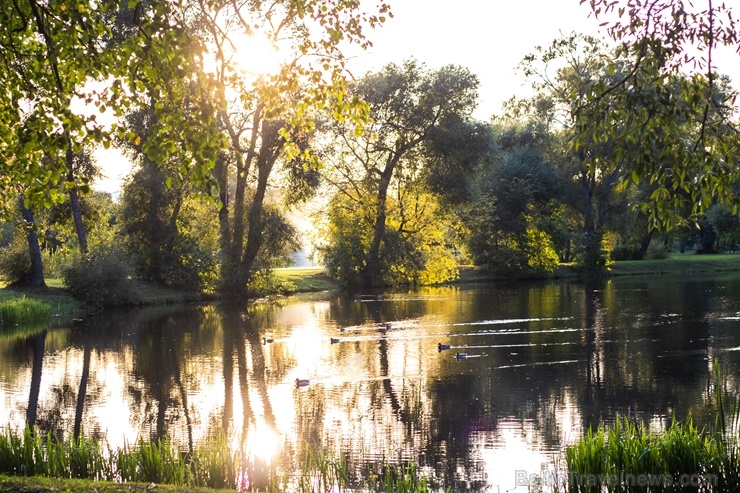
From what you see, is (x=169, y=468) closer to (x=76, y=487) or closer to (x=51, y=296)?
(x=76, y=487)

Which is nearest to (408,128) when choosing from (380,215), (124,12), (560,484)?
(380,215)

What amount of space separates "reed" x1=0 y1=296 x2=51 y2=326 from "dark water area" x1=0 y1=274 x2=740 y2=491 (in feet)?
9.54

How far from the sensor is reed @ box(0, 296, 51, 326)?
33344 mm

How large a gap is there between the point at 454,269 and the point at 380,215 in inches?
294

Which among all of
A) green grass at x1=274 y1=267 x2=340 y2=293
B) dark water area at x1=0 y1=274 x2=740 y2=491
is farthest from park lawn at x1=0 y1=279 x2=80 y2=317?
green grass at x1=274 y1=267 x2=340 y2=293

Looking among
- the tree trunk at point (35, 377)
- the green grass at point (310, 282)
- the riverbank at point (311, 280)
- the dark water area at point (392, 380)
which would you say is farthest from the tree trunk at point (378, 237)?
the tree trunk at point (35, 377)

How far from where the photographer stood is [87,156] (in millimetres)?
42625

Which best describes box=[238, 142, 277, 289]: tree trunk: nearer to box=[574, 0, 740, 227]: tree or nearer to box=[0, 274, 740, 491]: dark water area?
box=[0, 274, 740, 491]: dark water area

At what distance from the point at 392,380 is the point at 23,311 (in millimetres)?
22049

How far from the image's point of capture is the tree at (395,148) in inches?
1970

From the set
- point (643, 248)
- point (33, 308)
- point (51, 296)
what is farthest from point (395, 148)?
point (643, 248)

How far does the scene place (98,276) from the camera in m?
39.2

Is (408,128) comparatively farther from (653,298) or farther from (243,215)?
(653,298)

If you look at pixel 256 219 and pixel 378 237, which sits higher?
pixel 256 219
